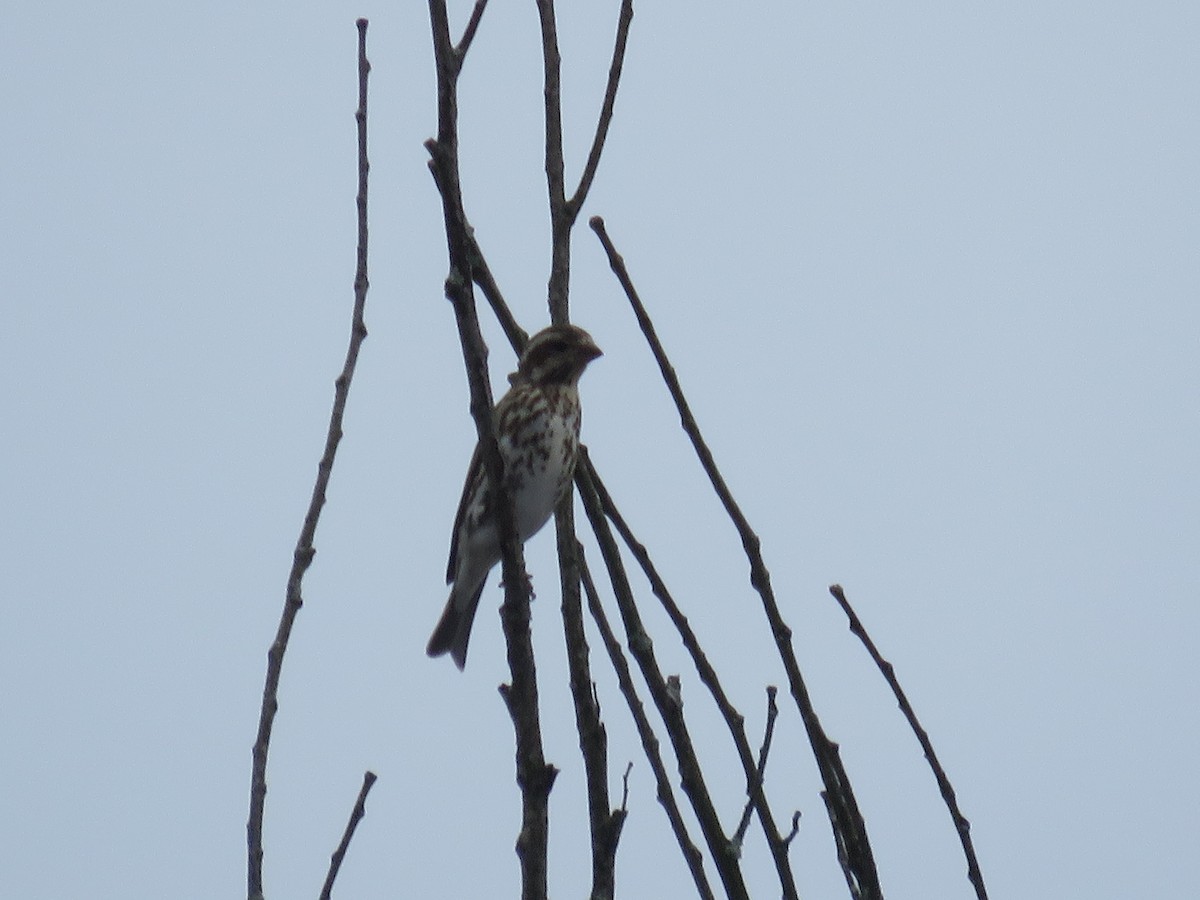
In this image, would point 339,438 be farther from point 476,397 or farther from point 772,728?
point 772,728

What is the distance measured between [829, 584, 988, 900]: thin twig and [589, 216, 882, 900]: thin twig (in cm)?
→ 18

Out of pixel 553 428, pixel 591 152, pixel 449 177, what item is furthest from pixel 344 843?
pixel 553 428

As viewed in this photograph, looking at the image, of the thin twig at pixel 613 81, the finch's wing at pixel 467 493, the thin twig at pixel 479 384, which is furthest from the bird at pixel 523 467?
the thin twig at pixel 479 384

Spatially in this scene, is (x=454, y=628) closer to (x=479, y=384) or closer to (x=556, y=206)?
(x=556, y=206)

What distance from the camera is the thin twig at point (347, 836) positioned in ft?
10.3

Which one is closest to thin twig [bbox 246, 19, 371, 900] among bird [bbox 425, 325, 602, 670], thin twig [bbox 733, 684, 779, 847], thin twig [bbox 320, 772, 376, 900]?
thin twig [bbox 320, 772, 376, 900]

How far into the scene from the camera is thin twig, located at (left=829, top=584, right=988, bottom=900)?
123 inches

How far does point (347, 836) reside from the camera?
10.5ft

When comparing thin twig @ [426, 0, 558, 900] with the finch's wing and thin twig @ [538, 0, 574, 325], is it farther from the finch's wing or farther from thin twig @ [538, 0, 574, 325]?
the finch's wing

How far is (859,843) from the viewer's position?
10.3 ft

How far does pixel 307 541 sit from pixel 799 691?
1.19m

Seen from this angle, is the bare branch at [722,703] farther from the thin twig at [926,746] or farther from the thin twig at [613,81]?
the thin twig at [613,81]

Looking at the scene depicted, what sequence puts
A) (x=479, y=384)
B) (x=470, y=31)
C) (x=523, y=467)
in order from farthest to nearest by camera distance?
(x=523, y=467)
(x=470, y=31)
(x=479, y=384)

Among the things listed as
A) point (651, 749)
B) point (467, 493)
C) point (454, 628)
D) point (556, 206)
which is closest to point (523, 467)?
point (467, 493)
